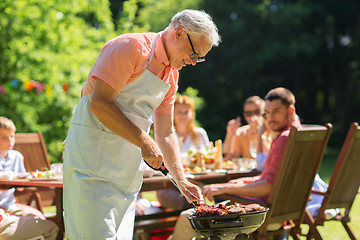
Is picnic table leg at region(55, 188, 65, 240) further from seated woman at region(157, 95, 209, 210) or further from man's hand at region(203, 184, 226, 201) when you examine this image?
seated woman at region(157, 95, 209, 210)

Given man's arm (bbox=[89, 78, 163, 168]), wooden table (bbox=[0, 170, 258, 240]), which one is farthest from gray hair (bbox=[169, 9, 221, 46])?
wooden table (bbox=[0, 170, 258, 240])

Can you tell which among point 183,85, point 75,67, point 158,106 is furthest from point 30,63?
point 183,85

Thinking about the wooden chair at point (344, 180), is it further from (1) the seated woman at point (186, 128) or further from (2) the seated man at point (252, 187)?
(1) the seated woman at point (186, 128)

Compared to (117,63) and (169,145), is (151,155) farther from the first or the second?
(169,145)

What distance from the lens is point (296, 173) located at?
393 centimetres

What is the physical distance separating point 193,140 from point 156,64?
10.9ft

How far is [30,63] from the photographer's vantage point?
10055mm

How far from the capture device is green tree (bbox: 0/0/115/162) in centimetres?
998

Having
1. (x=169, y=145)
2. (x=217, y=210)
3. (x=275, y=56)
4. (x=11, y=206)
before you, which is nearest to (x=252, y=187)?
(x=169, y=145)

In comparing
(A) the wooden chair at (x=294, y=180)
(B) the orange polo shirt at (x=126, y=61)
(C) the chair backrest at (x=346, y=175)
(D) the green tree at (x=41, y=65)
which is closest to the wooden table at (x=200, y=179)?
(A) the wooden chair at (x=294, y=180)

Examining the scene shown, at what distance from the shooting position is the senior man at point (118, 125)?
2.52m

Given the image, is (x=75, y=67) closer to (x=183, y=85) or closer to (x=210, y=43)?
(x=210, y=43)

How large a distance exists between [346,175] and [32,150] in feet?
9.07

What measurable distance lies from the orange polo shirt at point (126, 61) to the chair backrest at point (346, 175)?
6.92 ft
